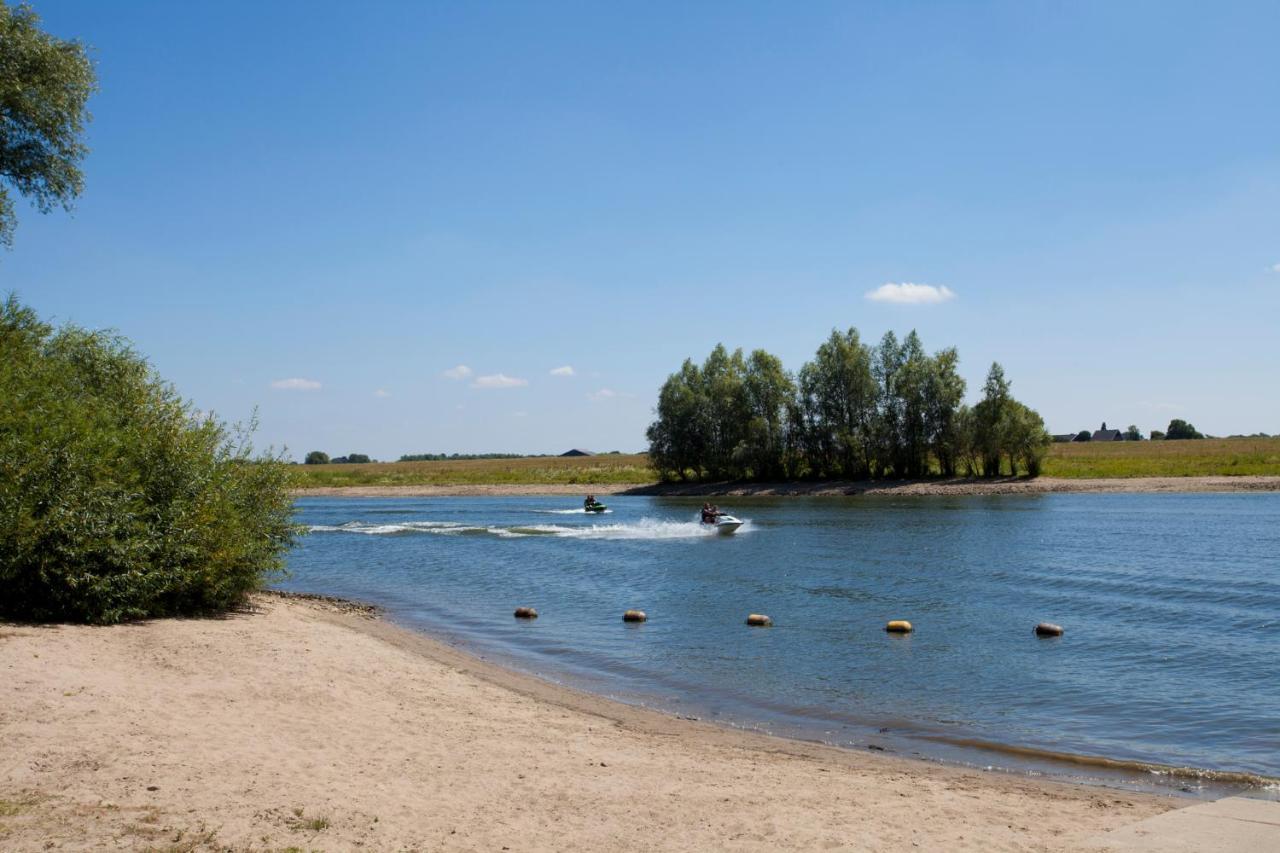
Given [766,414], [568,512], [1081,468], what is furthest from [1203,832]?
[766,414]

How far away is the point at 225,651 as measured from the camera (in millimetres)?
15445

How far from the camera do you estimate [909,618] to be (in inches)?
966

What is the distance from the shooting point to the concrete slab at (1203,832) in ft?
28.0

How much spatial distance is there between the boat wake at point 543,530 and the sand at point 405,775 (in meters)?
37.2

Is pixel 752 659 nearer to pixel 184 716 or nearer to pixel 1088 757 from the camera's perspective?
pixel 1088 757

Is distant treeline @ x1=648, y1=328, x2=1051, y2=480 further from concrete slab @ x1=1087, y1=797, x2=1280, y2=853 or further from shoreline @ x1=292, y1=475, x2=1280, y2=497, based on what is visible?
concrete slab @ x1=1087, y1=797, x2=1280, y2=853

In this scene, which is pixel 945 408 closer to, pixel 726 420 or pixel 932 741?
pixel 726 420

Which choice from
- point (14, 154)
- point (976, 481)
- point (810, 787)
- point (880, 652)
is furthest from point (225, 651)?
point (976, 481)

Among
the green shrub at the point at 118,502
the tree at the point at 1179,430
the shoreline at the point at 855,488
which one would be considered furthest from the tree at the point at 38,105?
the tree at the point at 1179,430

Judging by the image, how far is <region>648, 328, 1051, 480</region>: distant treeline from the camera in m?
87.9

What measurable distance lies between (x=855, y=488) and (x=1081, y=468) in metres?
22.4

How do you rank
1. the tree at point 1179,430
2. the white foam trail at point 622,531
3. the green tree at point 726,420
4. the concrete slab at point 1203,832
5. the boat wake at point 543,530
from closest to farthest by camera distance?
the concrete slab at point 1203,832
the white foam trail at point 622,531
the boat wake at point 543,530
the green tree at point 726,420
the tree at point 1179,430

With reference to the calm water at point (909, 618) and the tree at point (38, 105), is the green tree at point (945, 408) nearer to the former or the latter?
the calm water at point (909, 618)

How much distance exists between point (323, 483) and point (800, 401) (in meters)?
68.6
